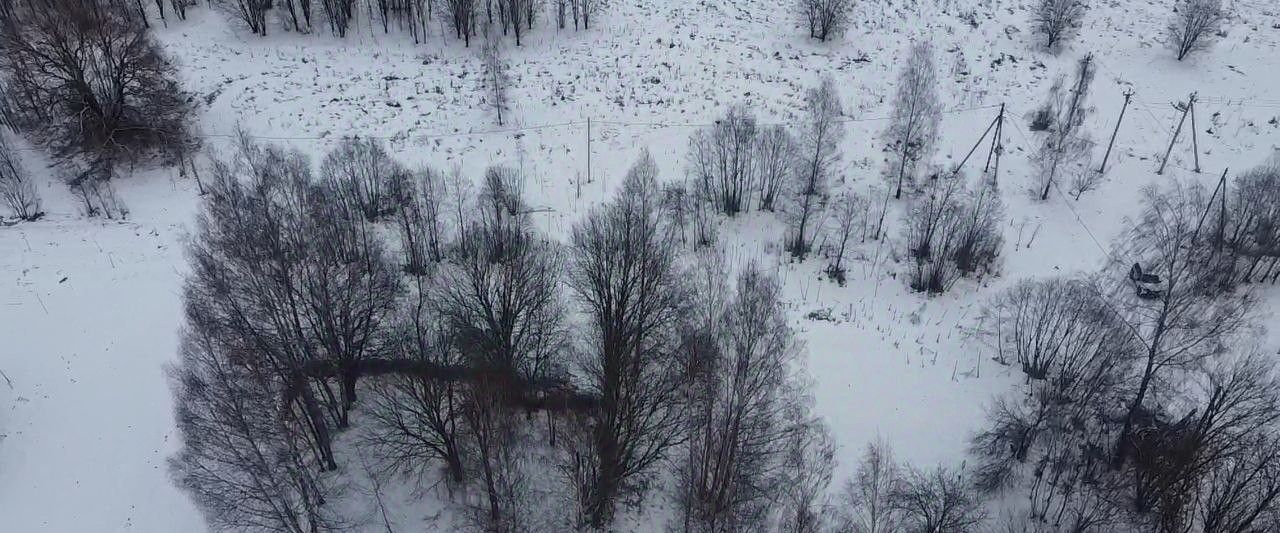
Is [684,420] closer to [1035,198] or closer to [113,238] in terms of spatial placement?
[1035,198]

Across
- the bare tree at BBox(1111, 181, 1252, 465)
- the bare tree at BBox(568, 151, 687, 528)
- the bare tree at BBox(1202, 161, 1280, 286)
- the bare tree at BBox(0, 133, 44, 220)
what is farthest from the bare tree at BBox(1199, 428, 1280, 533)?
the bare tree at BBox(0, 133, 44, 220)

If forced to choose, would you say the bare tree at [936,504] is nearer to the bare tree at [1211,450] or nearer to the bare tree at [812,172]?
the bare tree at [1211,450]

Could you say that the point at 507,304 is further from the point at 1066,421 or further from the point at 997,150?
the point at 997,150

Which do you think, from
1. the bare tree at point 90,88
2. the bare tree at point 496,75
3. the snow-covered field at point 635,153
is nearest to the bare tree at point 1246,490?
the snow-covered field at point 635,153

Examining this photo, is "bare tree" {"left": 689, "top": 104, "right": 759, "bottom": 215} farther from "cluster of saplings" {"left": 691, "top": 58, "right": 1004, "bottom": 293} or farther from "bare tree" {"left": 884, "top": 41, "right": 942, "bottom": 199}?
"bare tree" {"left": 884, "top": 41, "right": 942, "bottom": 199}

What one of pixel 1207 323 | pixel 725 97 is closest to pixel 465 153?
pixel 725 97

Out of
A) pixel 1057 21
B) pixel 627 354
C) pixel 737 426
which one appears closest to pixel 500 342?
pixel 627 354
